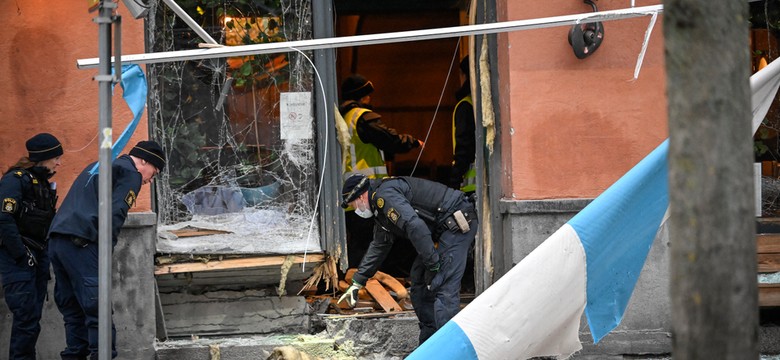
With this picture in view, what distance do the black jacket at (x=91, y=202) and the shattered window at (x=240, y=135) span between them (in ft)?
3.99

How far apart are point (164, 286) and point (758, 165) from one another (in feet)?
15.9

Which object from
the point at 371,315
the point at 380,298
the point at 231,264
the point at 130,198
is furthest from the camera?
the point at 380,298

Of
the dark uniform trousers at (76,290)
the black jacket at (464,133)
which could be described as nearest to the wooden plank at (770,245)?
the black jacket at (464,133)

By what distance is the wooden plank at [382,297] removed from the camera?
27.9 ft

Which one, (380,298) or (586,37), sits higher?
(586,37)

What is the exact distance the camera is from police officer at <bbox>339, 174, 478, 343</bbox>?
7371mm

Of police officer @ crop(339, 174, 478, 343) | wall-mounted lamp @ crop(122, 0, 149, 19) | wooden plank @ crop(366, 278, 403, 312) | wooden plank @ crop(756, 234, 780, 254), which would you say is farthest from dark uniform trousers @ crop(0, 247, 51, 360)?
wooden plank @ crop(756, 234, 780, 254)

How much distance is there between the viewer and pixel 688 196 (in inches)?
110

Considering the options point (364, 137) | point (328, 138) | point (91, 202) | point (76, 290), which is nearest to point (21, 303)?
point (76, 290)

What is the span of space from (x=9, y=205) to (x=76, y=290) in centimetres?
79

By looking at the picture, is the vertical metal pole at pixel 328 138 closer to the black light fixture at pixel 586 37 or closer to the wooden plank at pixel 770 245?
the black light fixture at pixel 586 37

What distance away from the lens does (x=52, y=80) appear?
25.1 feet

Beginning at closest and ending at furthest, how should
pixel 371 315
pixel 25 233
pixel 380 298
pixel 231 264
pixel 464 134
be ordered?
pixel 25 233 → pixel 231 264 → pixel 371 315 → pixel 380 298 → pixel 464 134

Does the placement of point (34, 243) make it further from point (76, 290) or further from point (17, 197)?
point (76, 290)
